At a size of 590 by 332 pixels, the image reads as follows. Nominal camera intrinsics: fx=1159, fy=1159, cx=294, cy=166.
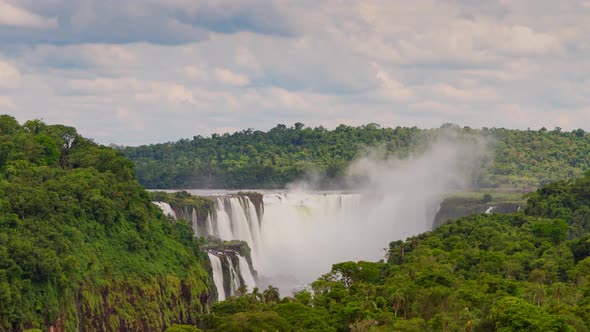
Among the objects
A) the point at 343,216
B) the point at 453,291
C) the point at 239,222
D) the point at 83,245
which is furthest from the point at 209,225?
the point at 453,291

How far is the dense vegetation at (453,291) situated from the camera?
62803 mm

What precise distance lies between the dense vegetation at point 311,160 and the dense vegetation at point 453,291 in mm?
61850

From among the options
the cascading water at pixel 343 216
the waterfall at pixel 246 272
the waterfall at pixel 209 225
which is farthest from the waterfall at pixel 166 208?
the waterfall at pixel 246 272

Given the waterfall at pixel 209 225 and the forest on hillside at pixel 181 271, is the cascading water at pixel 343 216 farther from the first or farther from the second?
the forest on hillside at pixel 181 271

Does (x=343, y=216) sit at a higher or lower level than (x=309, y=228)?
higher

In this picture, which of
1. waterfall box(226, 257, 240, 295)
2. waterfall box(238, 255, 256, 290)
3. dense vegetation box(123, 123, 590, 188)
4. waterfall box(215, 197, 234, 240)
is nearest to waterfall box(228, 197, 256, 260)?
waterfall box(215, 197, 234, 240)

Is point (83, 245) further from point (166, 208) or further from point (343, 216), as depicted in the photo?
point (343, 216)

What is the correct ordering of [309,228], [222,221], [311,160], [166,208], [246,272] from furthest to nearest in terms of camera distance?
[311,160], [309,228], [222,221], [166,208], [246,272]

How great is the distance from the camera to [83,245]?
78438 millimetres

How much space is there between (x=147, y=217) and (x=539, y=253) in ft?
99.9

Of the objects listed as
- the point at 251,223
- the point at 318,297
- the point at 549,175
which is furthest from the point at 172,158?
the point at 318,297

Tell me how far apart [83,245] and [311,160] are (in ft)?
351

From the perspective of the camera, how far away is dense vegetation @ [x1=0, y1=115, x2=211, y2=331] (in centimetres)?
7000

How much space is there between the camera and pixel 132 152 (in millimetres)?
194250
